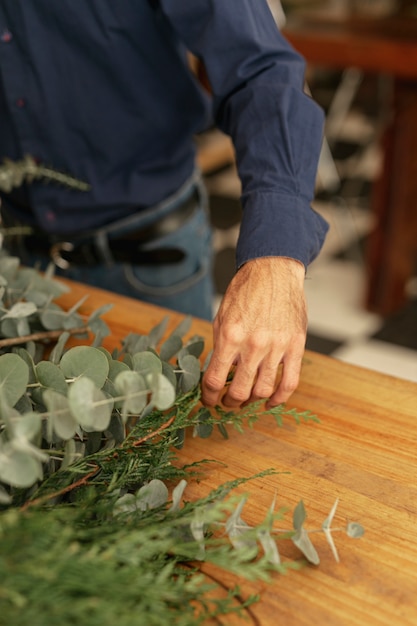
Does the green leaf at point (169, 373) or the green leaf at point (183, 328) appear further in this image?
the green leaf at point (183, 328)

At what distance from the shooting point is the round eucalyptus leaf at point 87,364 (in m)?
0.73

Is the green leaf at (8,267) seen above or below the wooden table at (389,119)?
above

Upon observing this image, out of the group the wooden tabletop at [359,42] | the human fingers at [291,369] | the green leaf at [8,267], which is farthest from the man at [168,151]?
the wooden tabletop at [359,42]

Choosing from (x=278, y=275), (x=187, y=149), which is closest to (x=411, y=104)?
(x=187, y=149)

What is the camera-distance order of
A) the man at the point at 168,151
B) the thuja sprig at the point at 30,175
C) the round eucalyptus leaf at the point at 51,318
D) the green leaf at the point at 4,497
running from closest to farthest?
the green leaf at the point at 4,497, the man at the point at 168,151, the round eucalyptus leaf at the point at 51,318, the thuja sprig at the point at 30,175

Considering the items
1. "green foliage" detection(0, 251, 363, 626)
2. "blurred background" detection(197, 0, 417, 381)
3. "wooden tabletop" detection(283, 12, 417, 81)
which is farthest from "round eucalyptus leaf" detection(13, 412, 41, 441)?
"wooden tabletop" detection(283, 12, 417, 81)

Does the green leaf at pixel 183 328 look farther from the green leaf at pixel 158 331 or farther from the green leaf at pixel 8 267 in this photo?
the green leaf at pixel 8 267

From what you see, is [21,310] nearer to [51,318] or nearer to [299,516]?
[51,318]

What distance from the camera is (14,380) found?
27.6 inches

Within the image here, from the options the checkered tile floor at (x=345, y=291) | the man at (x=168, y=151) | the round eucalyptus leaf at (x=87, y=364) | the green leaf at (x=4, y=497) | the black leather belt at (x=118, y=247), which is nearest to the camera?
the green leaf at (x=4, y=497)

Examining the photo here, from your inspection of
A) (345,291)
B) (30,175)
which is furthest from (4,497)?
(345,291)

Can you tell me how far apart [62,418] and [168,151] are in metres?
0.86

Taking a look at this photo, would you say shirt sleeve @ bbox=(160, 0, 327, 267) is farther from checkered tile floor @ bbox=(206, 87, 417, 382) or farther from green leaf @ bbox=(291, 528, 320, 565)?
checkered tile floor @ bbox=(206, 87, 417, 382)

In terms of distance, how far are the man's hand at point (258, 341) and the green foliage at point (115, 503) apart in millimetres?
26
